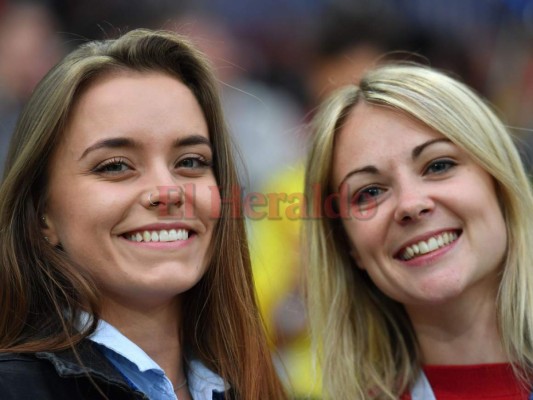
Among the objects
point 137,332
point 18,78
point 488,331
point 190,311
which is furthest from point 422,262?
point 18,78

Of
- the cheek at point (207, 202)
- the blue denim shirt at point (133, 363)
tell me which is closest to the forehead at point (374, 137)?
the cheek at point (207, 202)

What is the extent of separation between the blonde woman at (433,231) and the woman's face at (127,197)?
2.34 ft

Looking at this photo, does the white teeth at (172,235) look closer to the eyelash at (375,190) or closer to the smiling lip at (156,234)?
the smiling lip at (156,234)

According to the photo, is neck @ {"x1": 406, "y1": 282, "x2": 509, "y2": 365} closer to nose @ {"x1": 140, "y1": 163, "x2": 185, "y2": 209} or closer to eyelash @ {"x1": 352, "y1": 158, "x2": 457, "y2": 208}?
eyelash @ {"x1": 352, "y1": 158, "x2": 457, "y2": 208}

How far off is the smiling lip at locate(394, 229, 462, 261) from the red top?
43cm

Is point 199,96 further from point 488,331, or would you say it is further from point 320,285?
point 488,331

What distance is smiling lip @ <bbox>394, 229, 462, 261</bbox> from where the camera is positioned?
109 inches

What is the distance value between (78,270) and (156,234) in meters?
0.25

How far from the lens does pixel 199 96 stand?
267 cm

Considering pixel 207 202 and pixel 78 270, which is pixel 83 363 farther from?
pixel 207 202

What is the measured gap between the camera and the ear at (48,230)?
7.86 ft

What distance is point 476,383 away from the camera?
2783mm

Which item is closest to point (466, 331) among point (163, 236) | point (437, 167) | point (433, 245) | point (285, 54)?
point (433, 245)

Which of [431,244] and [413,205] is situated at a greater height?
[413,205]
